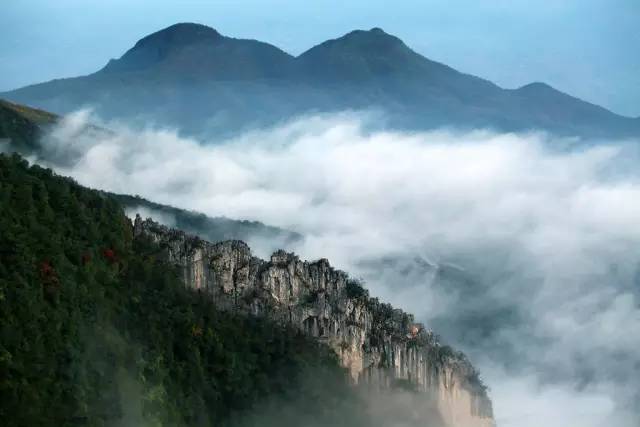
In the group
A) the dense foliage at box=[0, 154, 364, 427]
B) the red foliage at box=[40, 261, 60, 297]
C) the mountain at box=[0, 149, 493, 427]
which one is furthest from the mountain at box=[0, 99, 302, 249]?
the red foliage at box=[40, 261, 60, 297]

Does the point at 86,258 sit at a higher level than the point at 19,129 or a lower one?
lower

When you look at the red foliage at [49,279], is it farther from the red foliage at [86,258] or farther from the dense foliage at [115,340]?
the red foliage at [86,258]

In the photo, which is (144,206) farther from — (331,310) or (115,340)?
(115,340)

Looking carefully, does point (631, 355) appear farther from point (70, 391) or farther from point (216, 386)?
point (70, 391)

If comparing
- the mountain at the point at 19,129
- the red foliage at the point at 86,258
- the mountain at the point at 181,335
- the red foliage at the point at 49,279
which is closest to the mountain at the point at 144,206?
the mountain at the point at 19,129

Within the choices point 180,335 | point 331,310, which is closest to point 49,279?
point 180,335
